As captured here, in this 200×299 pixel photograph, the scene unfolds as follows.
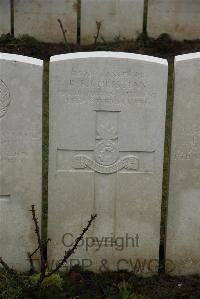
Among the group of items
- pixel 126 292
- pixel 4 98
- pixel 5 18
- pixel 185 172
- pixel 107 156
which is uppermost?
pixel 5 18

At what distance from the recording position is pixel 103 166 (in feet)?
14.6

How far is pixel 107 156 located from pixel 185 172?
0.57m

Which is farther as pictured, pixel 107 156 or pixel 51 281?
pixel 107 156

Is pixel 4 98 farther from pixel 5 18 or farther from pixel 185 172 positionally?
pixel 5 18

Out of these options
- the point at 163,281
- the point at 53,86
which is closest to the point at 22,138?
the point at 53,86

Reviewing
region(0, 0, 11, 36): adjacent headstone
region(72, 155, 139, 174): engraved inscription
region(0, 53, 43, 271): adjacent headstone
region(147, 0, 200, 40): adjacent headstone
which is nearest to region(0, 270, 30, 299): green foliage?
region(0, 53, 43, 271): adjacent headstone

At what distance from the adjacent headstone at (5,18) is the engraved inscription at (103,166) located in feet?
19.5

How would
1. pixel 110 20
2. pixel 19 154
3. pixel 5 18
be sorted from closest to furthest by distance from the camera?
pixel 19 154 < pixel 5 18 < pixel 110 20

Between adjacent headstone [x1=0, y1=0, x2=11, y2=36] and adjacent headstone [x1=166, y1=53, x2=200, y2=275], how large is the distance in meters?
6.03

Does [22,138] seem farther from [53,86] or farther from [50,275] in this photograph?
[50,275]

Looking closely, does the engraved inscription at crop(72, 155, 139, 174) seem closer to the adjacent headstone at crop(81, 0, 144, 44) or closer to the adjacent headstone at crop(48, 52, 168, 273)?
the adjacent headstone at crop(48, 52, 168, 273)

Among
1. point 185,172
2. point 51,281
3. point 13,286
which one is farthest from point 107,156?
point 13,286

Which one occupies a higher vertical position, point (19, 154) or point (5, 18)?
point (5, 18)

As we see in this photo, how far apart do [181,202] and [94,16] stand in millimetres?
5952
